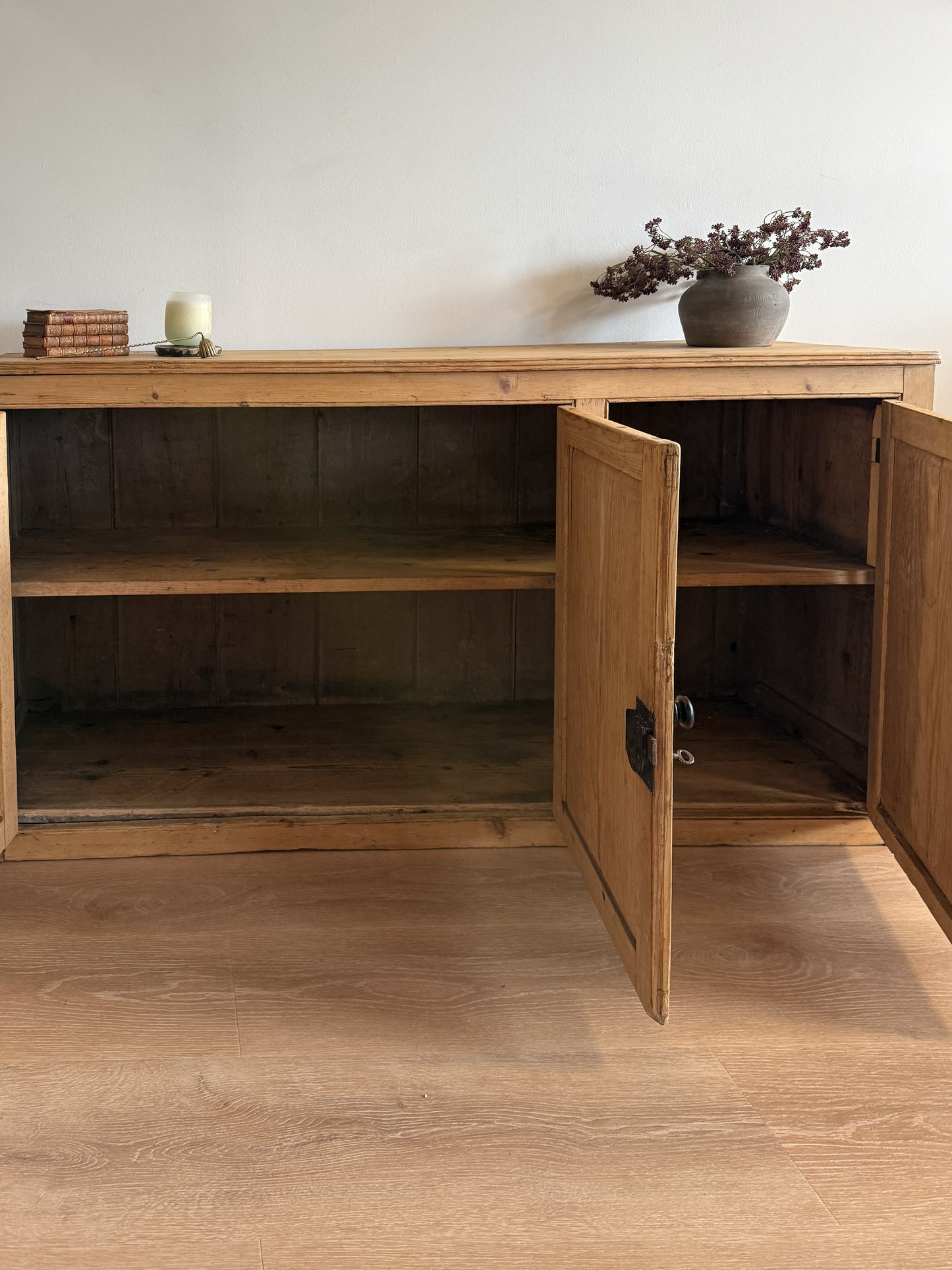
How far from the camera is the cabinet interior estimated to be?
2.41 m

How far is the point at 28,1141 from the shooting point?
4.82 feet

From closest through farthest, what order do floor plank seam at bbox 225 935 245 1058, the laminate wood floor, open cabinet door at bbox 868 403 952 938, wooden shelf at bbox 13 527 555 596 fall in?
the laminate wood floor → floor plank seam at bbox 225 935 245 1058 → open cabinet door at bbox 868 403 952 938 → wooden shelf at bbox 13 527 555 596

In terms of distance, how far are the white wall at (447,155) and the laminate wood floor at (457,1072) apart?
3.80 ft

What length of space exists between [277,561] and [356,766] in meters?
0.43

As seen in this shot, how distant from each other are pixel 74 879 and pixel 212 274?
121 centimetres

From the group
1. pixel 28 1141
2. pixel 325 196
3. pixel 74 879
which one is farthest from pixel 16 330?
pixel 28 1141

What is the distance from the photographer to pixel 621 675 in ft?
5.72

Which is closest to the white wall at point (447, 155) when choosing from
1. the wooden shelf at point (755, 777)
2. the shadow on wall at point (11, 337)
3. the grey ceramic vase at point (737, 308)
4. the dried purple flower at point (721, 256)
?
the shadow on wall at point (11, 337)

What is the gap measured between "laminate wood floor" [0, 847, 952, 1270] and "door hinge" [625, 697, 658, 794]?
1.20 ft

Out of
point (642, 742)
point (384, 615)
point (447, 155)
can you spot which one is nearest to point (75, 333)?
point (447, 155)

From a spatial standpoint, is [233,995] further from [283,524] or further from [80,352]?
[283,524]

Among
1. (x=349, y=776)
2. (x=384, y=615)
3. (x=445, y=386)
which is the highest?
(x=445, y=386)

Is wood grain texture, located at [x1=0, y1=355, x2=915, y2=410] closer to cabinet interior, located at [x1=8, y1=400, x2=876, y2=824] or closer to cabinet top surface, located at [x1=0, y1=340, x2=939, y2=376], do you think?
cabinet top surface, located at [x1=0, y1=340, x2=939, y2=376]

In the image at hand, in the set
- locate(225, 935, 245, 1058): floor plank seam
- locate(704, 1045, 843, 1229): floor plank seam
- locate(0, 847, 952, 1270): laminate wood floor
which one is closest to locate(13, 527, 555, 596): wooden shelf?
locate(0, 847, 952, 1270): laminate wood floor
